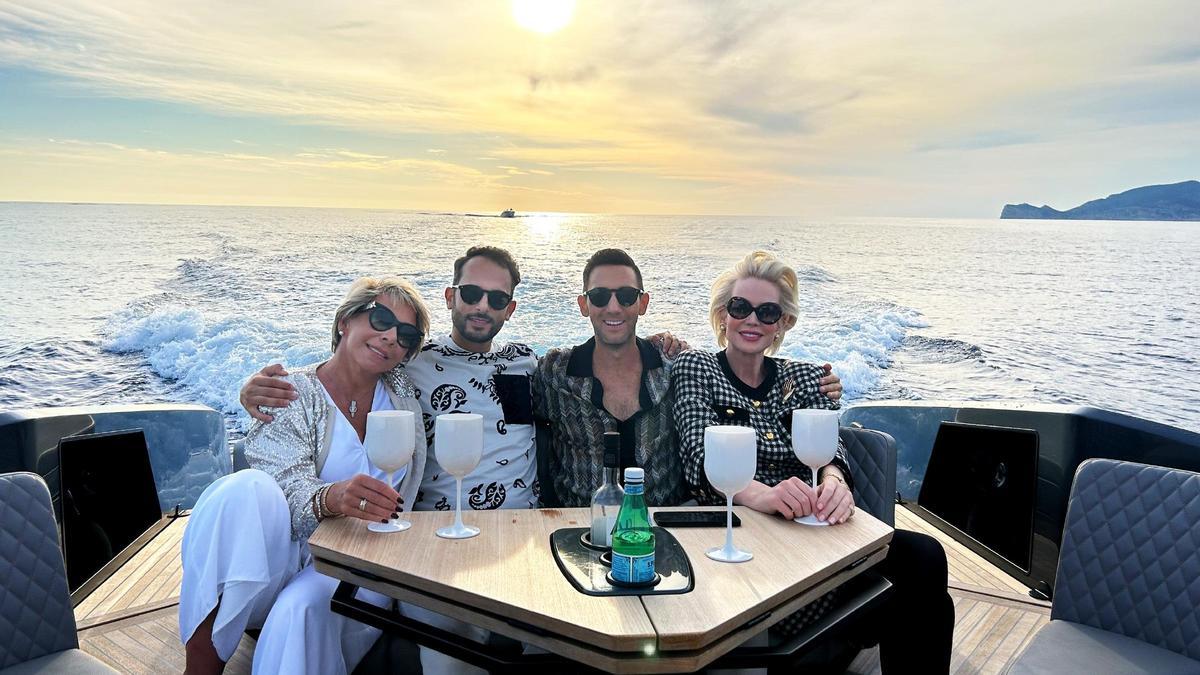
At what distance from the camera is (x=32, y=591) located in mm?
1629

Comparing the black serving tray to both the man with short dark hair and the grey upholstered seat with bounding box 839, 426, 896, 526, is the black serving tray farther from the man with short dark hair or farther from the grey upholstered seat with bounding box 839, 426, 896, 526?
the grey upholstered seat with bounding box 839, 426, 896, 526

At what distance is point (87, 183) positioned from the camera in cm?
1745

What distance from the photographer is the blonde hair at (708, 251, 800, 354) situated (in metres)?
2.30

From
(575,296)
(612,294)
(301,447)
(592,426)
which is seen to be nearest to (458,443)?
(301,447)

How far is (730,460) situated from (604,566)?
290 millimetres

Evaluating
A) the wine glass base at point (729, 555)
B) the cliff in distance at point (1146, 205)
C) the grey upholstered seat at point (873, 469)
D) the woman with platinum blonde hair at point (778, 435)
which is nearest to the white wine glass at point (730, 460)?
the wine glass base at point (729, 555)

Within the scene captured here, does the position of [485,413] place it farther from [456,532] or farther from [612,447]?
→ [612,447]

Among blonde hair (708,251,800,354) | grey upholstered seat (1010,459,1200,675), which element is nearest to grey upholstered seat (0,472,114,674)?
blonde hair (708,251,800,354)

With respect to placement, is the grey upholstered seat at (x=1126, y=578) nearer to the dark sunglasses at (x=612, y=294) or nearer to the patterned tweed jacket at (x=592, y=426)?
the patterned tweed jacket at (x=592, y=426)

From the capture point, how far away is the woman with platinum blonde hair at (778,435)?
175cm

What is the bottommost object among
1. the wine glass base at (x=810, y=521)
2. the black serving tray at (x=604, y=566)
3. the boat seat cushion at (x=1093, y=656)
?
the boat seat cushion at (x=1093, y=656)

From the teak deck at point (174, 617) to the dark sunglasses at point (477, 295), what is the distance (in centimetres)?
123

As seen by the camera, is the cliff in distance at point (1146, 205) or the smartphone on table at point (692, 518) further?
the cliff in distance at point (1146, 205)

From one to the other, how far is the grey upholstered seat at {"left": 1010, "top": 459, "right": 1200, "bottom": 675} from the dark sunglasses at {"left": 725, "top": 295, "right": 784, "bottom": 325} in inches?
33.3
